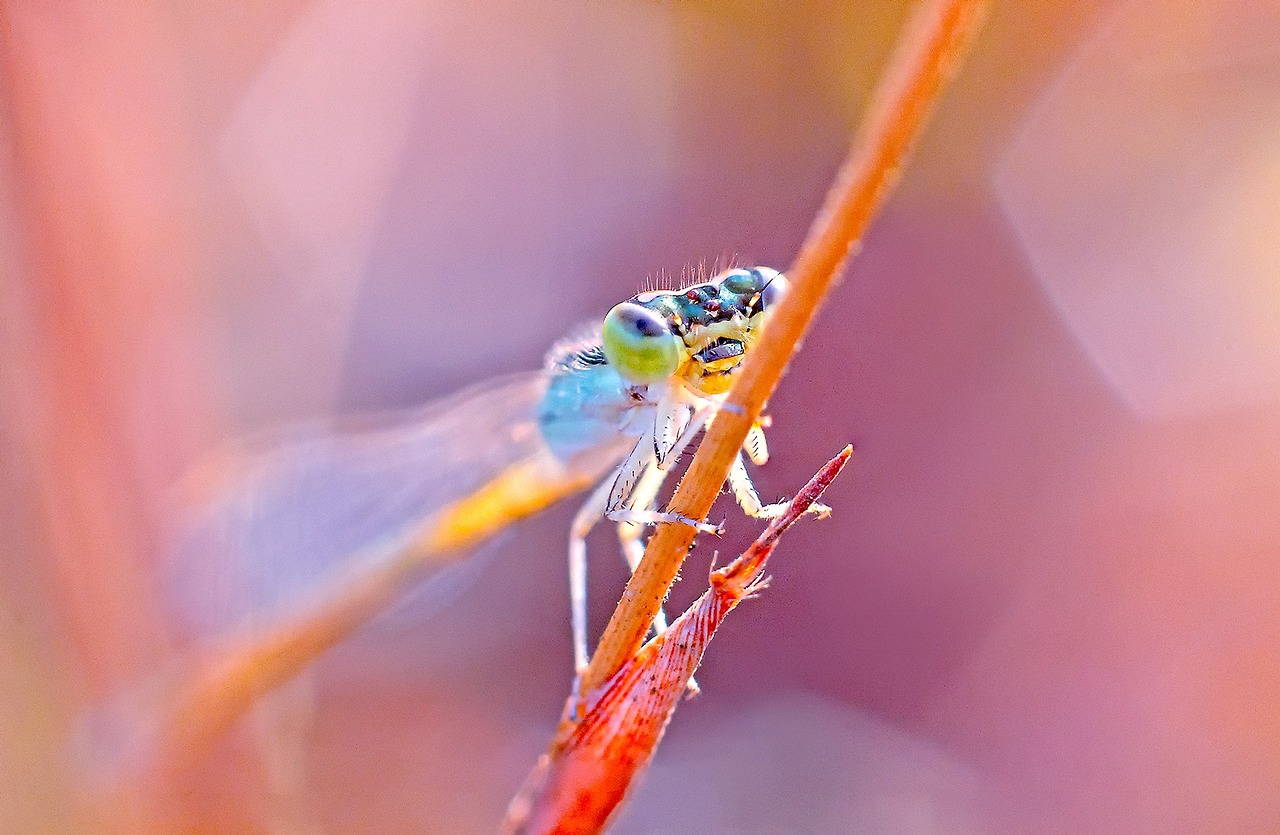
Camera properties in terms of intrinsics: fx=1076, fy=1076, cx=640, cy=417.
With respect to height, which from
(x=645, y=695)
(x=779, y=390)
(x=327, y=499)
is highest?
(x=645, y=695)

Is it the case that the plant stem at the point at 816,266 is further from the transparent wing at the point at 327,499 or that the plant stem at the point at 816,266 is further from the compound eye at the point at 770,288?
the transparent wing at the point at 327,499

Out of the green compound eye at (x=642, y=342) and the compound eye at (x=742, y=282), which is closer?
the green compound eye at (x=642, y=342)

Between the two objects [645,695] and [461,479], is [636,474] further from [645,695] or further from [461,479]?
[645,695]

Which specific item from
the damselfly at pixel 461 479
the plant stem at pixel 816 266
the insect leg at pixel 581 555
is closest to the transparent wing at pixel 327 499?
the damselfly at pixel 461 479

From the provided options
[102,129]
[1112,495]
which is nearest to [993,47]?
[1112,495]

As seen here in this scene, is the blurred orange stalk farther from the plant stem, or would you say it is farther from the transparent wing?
the transparent wing

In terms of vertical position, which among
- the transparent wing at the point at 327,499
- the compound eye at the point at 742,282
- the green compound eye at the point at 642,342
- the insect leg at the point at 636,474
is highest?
the compound eye at the point at 742,282

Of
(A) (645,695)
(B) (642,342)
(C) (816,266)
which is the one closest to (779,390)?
(B) (642,342)
